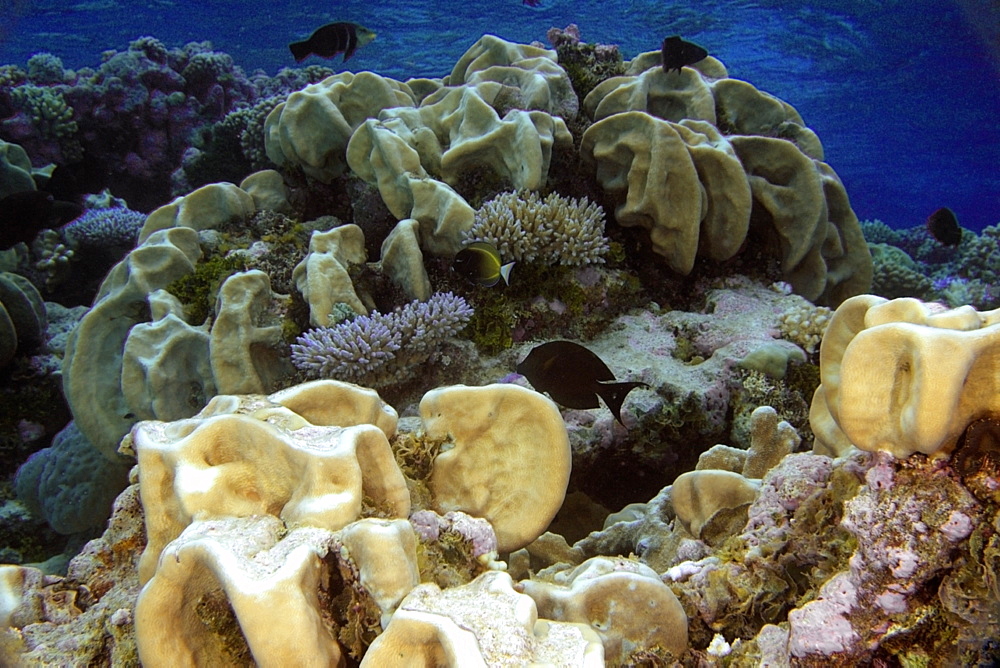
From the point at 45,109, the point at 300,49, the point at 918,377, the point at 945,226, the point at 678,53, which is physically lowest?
the point at 945,226

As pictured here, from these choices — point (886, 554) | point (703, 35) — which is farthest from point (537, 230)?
point (703, 35)

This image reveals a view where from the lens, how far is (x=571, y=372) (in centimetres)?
247

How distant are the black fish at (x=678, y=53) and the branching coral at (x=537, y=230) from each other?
6.64 feet

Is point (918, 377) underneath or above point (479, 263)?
above

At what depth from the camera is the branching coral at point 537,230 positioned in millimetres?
3768

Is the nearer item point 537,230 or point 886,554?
point 886,554

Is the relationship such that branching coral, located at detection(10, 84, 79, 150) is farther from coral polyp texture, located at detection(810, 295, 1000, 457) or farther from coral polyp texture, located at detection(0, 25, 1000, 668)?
coral polyp texture, located at detection(810, 295, 1000, 457)

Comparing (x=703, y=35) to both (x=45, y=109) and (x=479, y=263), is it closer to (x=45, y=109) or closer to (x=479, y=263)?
(x=45, y=109)

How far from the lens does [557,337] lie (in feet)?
12.8

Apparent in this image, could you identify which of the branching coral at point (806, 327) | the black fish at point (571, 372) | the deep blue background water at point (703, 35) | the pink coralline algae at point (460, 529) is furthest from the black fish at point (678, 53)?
the deep blue background water at point (703, 35)

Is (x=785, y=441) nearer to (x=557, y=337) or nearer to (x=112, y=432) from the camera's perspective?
(x=557, y=337)

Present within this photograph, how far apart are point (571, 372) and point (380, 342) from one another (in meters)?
1.35

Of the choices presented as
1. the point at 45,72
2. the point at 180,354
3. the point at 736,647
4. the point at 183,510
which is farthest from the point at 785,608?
the point at 45,72

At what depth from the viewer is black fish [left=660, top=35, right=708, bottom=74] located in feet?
15.4
